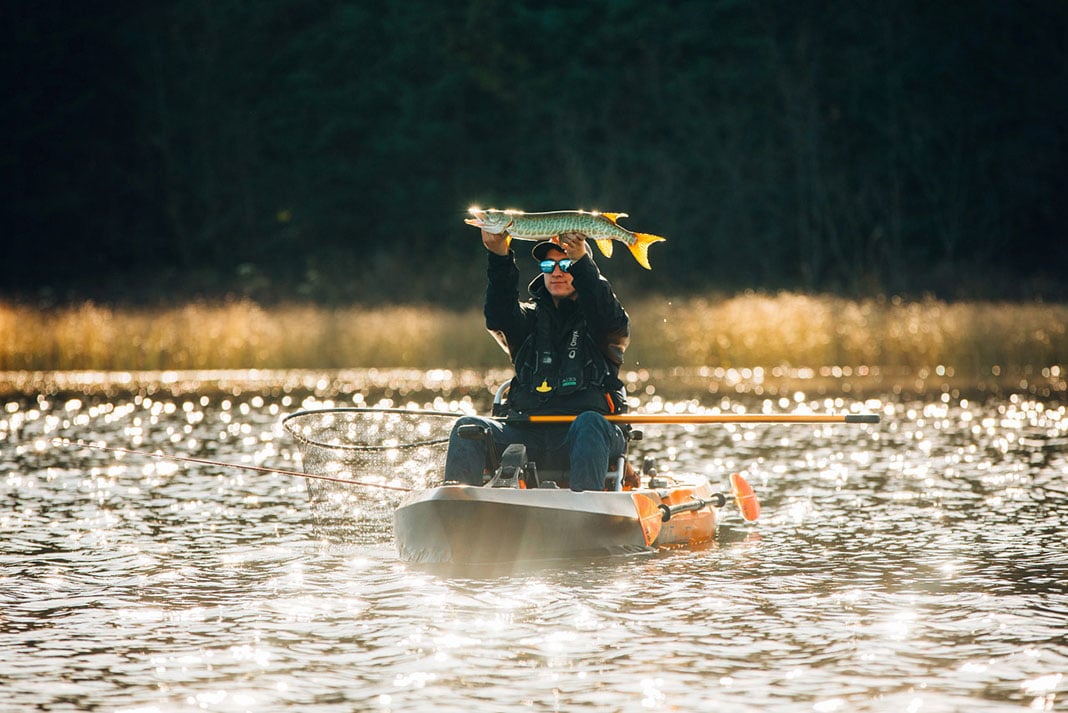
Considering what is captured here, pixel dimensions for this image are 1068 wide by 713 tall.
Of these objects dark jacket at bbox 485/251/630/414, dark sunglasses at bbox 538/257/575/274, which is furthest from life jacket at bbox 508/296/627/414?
dark sunglasses at bbox 538/257/575/274

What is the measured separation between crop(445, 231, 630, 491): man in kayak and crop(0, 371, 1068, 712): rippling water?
723 mm

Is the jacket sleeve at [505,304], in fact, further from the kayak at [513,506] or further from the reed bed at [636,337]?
the reed bed at [636,337]

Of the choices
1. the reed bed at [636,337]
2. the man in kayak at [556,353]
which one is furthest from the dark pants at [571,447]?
the reed bed at [636,337]

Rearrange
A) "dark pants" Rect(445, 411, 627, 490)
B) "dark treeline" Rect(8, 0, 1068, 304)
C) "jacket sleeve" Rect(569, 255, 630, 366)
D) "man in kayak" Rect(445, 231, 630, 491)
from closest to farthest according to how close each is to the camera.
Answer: "dark pants" Rect(445, 411, 627, 490), "man in kayak" Rect(445, 231, 630, 491), "jacket sleeve" Rect(569, 255, 630, 366), "dark treeline" Rect(8, 0, 1068, 304)

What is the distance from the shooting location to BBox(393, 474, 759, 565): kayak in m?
8.88

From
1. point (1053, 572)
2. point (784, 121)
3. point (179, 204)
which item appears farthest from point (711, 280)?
point (1053, 572)

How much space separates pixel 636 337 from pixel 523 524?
15.4 m

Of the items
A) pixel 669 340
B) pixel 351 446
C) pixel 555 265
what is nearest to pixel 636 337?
pixel 669 340

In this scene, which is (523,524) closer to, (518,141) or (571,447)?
(571,447)

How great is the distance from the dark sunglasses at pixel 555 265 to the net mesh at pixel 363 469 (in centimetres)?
121

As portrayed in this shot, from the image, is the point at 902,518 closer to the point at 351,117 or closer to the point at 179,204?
the point at 351,117

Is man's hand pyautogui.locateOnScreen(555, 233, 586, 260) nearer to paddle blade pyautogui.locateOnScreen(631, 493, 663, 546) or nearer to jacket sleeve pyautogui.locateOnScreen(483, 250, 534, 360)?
jacket sleeve pyautogui.locateOnScreen(483, 250, 534, 360)

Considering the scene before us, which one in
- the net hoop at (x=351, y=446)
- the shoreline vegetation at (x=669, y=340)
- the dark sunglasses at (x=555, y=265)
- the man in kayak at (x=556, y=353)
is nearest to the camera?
the man in kayak at (x=556, y=353)

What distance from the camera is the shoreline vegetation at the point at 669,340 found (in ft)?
72.9
